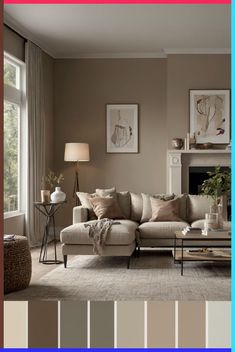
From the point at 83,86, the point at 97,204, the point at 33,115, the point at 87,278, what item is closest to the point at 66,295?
the point at 87,278

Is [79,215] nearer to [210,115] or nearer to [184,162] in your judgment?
[184,162]

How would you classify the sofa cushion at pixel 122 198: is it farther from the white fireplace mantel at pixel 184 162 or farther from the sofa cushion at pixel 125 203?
the white fireplace mantel at pixel 184 162

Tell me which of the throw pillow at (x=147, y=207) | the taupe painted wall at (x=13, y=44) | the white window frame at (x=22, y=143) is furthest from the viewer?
the white window frame at (x=22, y=143)

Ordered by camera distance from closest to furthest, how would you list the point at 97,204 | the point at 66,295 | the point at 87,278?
the point at 66,295, the point at 87,278, the point at 97,204

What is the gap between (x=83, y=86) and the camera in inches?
383

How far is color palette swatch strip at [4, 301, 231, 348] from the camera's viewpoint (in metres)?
1.81

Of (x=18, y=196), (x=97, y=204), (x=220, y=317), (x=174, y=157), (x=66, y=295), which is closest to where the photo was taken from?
(x=220, y=317)

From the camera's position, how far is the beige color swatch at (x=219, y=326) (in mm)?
1746

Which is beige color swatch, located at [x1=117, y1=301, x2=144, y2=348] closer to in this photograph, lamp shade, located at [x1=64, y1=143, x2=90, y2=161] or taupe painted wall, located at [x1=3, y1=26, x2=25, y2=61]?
taupe painted wall, located at [x1=3, y1=26, x2=25, y2=61]

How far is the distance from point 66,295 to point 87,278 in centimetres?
85

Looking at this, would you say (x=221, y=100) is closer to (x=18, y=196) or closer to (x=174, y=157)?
(x=174, y=157)

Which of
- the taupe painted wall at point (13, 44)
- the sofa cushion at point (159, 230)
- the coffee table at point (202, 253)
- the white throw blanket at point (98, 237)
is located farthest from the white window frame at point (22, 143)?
the coffee table at point (202, 253)

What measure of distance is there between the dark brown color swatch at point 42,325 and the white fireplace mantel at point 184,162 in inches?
295

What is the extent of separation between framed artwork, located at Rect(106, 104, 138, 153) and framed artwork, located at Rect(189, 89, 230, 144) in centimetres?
103
